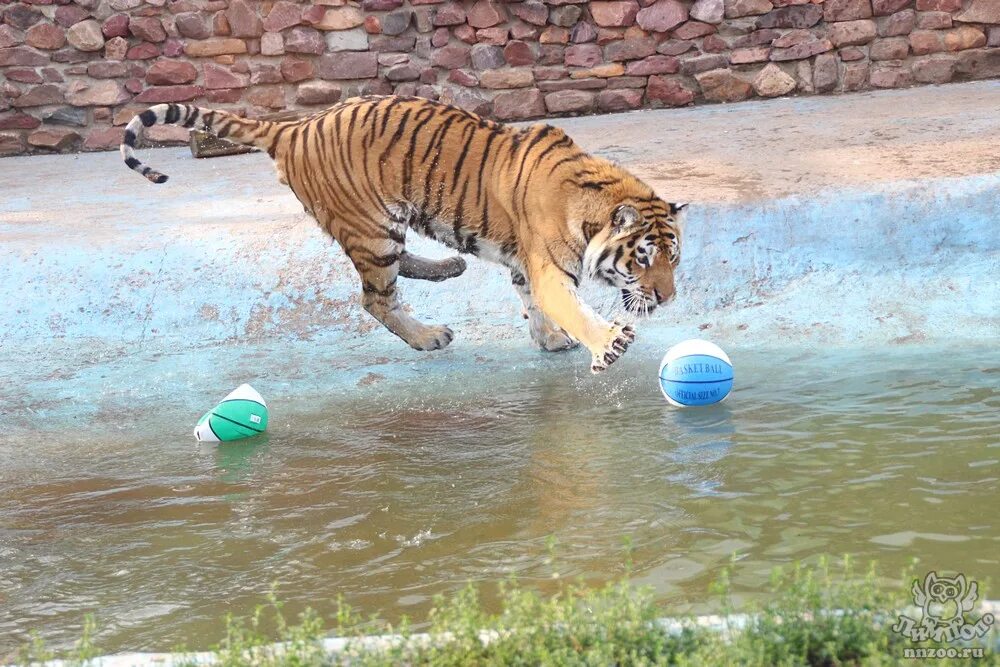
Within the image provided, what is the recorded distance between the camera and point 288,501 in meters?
3.72

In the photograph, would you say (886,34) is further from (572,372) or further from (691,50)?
(572,372)

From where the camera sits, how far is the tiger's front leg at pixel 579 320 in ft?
14.5

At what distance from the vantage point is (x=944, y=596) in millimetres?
2494

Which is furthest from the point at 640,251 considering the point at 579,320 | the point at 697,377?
the point at 697,377

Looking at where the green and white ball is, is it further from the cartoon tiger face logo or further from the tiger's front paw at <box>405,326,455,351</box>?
the cartoon tiger face logo

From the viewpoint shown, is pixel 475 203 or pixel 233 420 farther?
pixel 475 203

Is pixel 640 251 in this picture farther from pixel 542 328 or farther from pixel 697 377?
pixel 542 328

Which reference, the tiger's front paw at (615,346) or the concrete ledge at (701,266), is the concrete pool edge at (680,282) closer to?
the concrete ledge at (701,266)

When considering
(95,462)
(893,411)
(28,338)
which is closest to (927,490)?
(893,411)

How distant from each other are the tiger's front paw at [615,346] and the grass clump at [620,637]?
1947mm

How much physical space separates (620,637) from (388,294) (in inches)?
119

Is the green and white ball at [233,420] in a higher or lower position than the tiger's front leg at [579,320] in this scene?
lower

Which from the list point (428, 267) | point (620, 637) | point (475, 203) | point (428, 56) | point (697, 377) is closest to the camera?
point (620, 637)

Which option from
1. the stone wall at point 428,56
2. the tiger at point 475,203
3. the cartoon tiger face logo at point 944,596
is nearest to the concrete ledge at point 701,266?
the tiger at point 475,203
